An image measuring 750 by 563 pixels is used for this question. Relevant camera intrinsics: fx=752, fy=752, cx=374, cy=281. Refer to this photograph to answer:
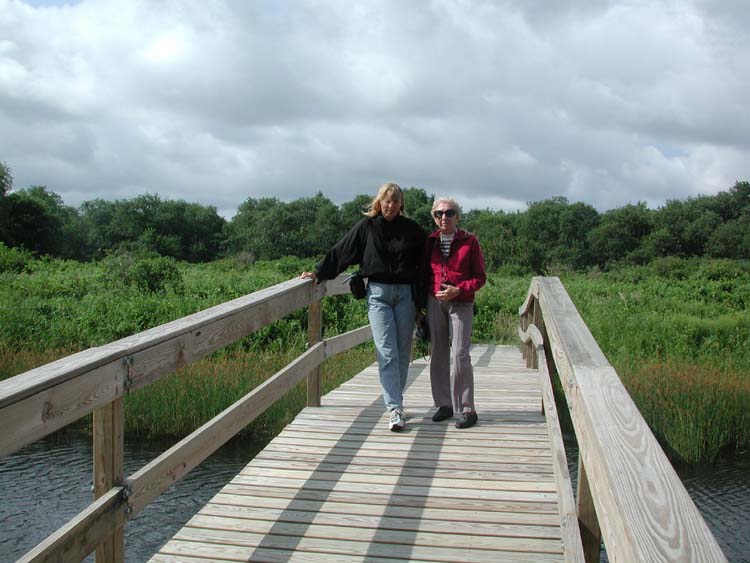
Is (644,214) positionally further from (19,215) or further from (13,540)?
(13,540)

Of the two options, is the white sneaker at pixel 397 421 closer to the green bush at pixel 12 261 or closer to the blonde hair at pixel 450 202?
the blonde hair at pixel 450 202

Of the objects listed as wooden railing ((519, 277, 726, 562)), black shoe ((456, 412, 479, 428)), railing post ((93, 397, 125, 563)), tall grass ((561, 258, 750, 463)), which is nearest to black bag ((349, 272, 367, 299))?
black shoe ((456, 412, 479, 428))

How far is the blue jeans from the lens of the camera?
183 inches

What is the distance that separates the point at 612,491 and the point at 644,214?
208ft

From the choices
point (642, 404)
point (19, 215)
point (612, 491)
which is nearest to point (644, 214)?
point (19, 215)

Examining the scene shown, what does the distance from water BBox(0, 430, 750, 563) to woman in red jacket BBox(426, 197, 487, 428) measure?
310 centimetres

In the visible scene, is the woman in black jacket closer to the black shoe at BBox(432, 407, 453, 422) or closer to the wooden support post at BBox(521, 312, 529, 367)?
the black shoe at BBox(432, 407, 453, 422)

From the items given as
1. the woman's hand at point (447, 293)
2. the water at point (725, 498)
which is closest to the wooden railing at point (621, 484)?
the woman's hand at point (447, 293)

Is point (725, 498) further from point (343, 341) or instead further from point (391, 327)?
point (391, 327)

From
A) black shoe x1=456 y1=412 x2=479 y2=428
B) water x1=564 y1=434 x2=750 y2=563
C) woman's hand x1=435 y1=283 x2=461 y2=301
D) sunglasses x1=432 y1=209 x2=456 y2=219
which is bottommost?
water x1=564 y1=434 x2=750 y2=563

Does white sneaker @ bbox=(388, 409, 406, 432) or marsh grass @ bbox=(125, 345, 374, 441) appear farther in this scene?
marsh grass @ bbox=(125, 345, 374, 441)

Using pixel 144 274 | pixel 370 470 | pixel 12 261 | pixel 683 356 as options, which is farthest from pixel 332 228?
pixel 370 470

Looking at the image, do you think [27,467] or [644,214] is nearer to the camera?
[27,467]

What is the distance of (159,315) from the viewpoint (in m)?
16.3
